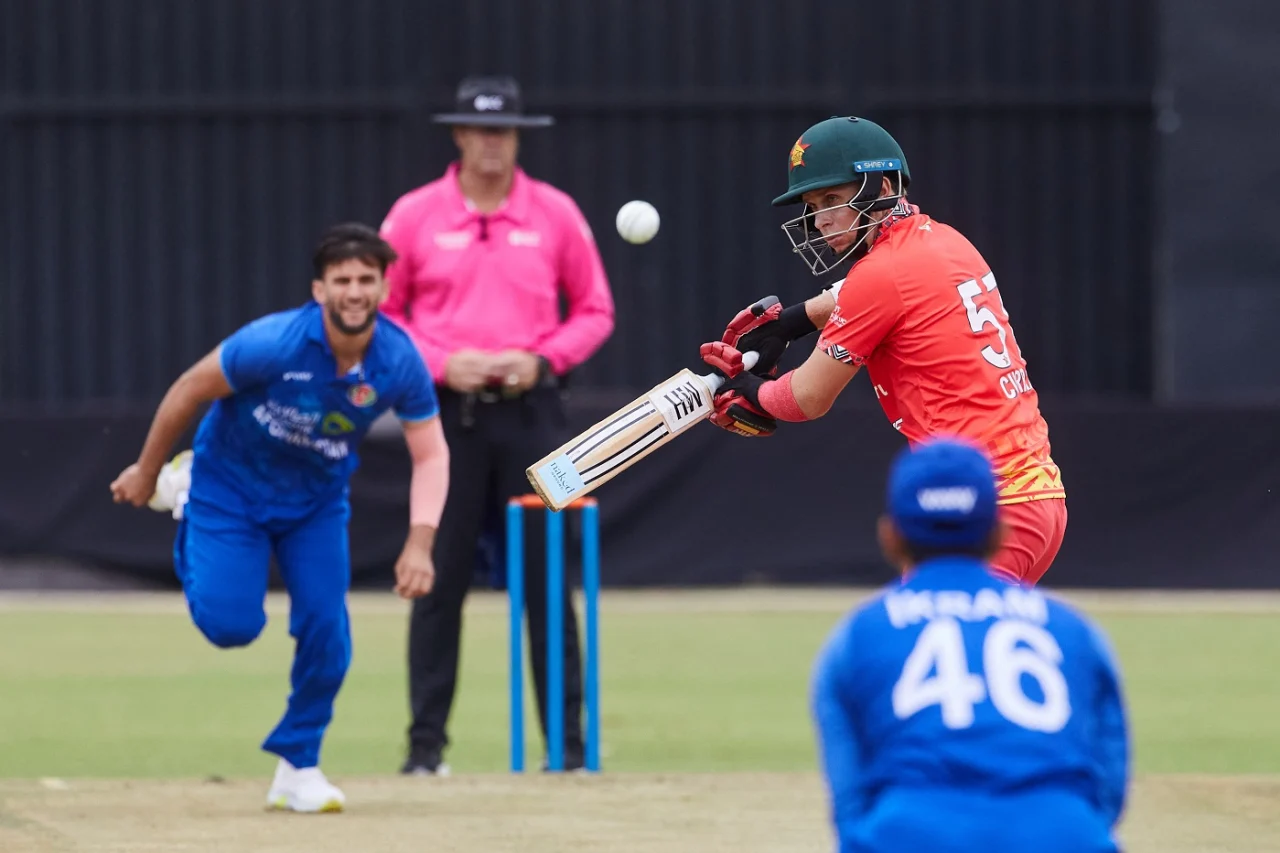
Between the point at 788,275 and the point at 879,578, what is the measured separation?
336 centimetres

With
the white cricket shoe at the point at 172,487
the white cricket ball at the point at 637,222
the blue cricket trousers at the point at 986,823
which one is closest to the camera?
the blue cricket trousers at the point at 986,823

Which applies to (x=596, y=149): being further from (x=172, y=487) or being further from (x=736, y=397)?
(x=736, y=397)

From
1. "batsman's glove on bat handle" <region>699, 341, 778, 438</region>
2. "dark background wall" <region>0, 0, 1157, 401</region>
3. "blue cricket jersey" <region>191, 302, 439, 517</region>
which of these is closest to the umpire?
"blue cricket jersey" <region>191, 302, 439, 517</region>

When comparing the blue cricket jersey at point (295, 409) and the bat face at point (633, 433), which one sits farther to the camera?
the blue cricket jersey at point (295, 409)

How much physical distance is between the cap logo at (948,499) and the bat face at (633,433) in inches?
79.5

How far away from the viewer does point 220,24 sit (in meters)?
13.7

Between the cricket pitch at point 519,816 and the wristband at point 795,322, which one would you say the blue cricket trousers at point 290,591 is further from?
the wristband at point 795,322

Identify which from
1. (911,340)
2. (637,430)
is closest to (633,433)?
(637,430)

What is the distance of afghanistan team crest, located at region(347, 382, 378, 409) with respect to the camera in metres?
5.61

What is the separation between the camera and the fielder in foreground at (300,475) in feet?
18.2

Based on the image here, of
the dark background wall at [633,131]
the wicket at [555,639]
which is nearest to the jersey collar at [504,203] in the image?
the wicket at [555,639]

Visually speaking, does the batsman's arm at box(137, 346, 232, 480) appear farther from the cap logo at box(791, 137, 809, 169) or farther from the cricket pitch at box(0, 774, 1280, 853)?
the cap logo at box(791, 137, 809, 169)

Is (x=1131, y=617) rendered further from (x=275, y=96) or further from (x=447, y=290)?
(x=275, y=96)

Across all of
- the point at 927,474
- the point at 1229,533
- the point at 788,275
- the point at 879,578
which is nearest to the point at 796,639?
the point at 879,578
